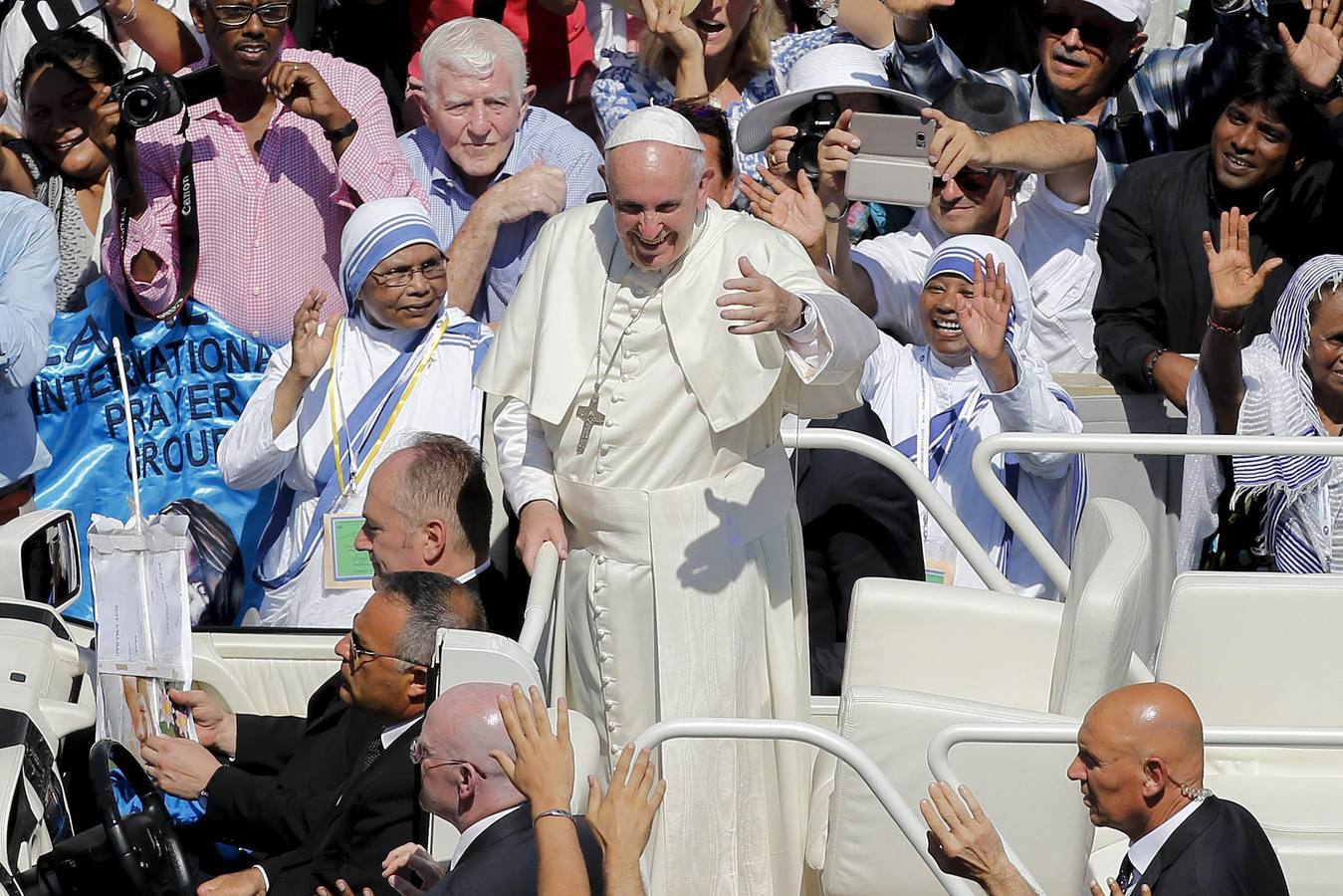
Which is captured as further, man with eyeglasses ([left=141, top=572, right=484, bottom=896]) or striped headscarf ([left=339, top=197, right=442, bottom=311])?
striped headscarf ([left=339, top=197, right=442, bottom=311])

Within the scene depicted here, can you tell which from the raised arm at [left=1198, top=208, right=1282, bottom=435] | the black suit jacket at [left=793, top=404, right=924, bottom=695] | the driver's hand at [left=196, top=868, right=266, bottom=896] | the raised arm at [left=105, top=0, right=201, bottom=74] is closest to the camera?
the driver's hand at [left=196, top=868, right=266, bottom=896]

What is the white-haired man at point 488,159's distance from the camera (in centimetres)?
595

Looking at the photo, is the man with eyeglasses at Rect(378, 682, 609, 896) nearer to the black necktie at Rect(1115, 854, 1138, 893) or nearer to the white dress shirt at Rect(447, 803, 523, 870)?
the white dress shirt at Rect(447, 803, 523, 870)

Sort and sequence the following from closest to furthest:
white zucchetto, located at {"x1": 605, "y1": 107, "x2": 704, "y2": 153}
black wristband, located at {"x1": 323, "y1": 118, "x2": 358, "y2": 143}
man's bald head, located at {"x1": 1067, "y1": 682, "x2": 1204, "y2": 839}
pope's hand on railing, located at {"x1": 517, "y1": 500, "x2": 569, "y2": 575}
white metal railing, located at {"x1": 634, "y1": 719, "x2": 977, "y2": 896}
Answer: man's bald head, located at {"x1": 1067, "y1": 682, "x2": 1204, "y2": 839} → white metal railing, located at {"x1": 634, "y1": 719, "x2": 977, "y2": 896} → white zucchetto, located at {"x1": 605, "y1": 107, "x2": 704, "y2": 153} → pope's hand on railing, located at {"x1": 517, "y1": 500, "x2": 569, "y2": 575} → black wristband, located at {"x1": 323, "y1": 118, "x2": 358, "y2": 143}

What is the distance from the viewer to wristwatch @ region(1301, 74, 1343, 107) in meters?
5.73

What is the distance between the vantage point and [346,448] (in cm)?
535

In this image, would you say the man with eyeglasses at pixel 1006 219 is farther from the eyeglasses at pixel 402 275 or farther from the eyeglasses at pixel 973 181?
the eyeglasses at pixel 402 275

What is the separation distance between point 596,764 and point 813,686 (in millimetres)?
1422

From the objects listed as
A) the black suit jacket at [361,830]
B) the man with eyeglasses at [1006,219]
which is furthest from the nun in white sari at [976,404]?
the black suit jacket at [361,830]

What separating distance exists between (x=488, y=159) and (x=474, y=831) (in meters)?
3.31

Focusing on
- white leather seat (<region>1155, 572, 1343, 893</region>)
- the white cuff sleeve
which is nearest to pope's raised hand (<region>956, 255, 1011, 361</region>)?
white leather seat (<region>1155, 572, 1343, 893</region>)

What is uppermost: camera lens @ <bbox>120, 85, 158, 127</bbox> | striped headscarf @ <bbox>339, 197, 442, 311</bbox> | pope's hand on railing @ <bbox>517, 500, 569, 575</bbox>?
camera lens @ <bbox>120, 85, 158, 127</bbox>

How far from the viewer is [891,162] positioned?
Answer: 5410 millimetres

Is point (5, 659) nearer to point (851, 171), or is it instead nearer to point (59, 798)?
point (59, 798)
